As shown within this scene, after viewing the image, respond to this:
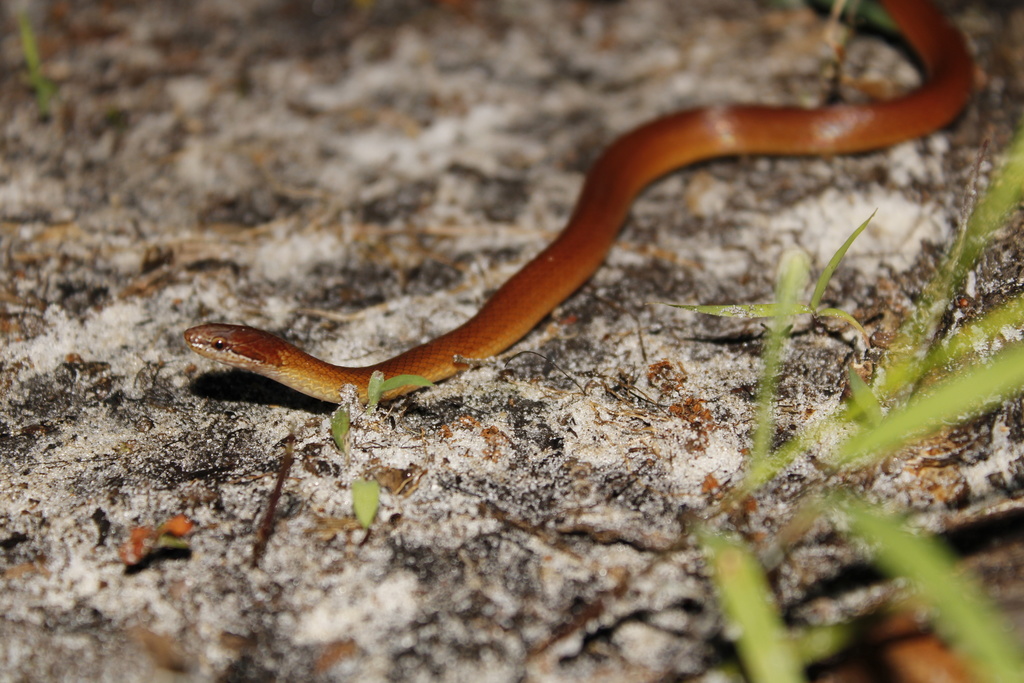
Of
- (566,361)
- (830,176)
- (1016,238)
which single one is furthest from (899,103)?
(566,361)

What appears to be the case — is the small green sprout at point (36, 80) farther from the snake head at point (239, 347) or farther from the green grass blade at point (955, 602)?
the green grass blade at point (955, 602)

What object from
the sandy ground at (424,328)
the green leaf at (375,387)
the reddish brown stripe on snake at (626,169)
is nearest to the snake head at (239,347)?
the reddish brown stripe on snake at (626,169)

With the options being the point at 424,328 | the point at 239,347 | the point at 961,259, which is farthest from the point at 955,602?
the point at 239,347

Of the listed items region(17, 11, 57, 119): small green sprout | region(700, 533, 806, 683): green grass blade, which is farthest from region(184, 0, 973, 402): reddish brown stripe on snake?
region(17, 11, 57, 119): small green sprout

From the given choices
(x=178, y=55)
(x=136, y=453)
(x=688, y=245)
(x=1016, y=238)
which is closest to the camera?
(x=136, y=453)

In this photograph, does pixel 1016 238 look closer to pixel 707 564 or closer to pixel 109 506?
Result: pixel 707 564

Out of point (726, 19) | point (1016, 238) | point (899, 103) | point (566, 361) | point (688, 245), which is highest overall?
point (726, 19)
